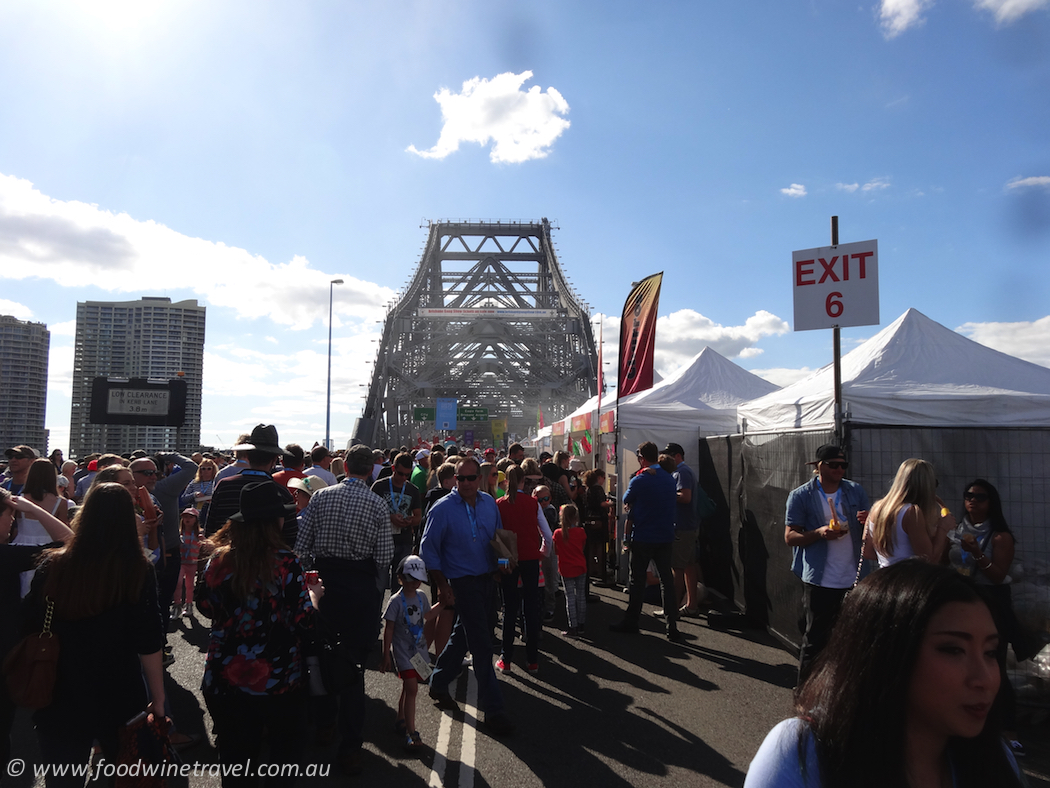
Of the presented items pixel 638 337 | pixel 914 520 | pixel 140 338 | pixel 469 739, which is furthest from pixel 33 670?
pixel 140 338

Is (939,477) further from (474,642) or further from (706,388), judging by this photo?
(706,388)

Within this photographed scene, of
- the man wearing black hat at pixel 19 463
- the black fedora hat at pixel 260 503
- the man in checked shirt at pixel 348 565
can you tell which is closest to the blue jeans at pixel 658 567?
the man in checked shirt at pixel 348 565

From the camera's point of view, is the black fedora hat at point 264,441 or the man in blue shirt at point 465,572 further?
the man in blue shirt at point 465,572

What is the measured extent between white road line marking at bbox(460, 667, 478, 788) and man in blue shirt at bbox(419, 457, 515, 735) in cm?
13

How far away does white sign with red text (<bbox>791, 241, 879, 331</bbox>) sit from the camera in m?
6.07

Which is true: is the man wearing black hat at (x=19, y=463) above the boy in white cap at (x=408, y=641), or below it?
above

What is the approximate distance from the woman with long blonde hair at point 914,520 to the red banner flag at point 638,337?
6.32 metres

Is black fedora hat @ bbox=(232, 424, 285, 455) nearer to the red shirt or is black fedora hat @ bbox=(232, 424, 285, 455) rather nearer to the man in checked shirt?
the man in checked shirt

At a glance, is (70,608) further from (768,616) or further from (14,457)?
(768,616)

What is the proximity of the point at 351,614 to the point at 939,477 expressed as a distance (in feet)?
16.0

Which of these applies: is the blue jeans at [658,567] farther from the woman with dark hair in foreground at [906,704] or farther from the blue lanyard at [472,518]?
the woman with dark hair in foreground at [906,704]

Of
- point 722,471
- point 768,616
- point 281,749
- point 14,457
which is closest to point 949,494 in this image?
point 768,616

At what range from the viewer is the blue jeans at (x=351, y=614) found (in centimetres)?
396

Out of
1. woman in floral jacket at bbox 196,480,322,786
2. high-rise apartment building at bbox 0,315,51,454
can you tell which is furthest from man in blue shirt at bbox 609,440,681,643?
high-rise apartment building at bbox 0,315,51,454
